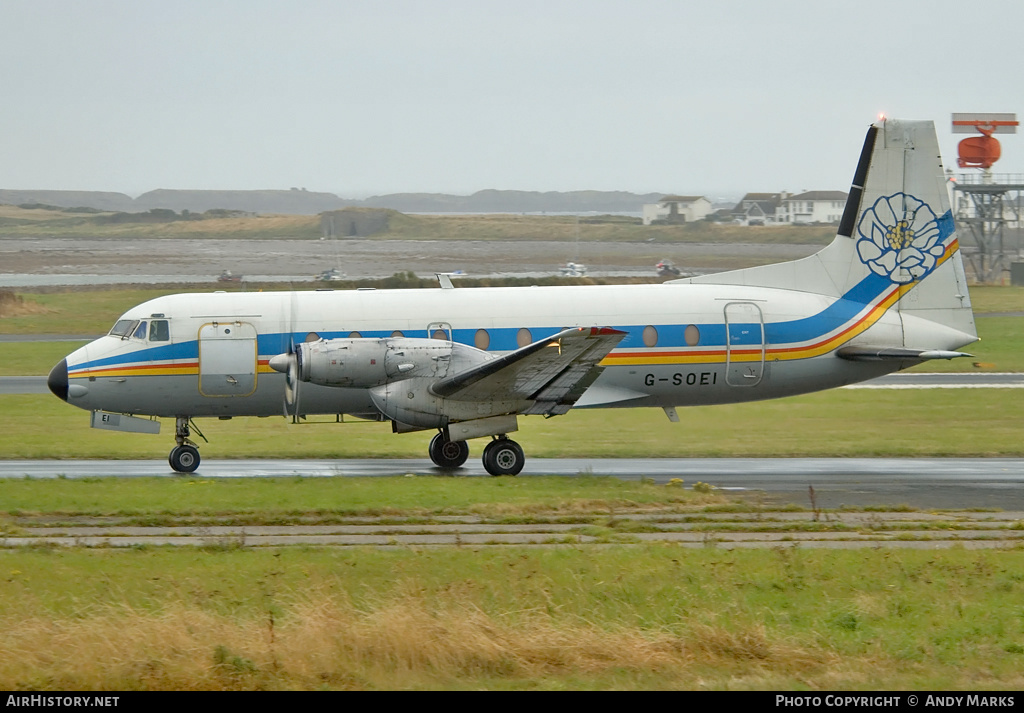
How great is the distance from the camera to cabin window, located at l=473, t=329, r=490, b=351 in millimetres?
23094

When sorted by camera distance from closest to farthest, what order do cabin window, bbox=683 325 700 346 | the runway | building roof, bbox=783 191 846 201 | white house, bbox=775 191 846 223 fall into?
the runway, cabin window, bbox=683 325 700 346, white house, bbox=775 191 846 223, building roof, bbox=783 191 846 201

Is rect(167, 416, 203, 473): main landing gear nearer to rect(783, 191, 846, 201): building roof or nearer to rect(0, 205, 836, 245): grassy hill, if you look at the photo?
rect(0, 205, 836, 245): grassy hill

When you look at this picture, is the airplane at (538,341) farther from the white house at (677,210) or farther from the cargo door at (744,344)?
the white house at (677,210)

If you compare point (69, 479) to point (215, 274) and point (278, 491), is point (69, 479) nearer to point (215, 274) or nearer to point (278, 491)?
point (278, 491)

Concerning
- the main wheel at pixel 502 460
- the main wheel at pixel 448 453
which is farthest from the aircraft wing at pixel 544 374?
the main wheel at pixel 448 453

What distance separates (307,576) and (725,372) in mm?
12553

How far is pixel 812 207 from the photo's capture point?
433ft

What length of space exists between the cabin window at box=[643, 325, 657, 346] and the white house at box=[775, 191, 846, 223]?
337 feet

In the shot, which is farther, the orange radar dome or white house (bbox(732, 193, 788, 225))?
white house (bbox(732, 193, 788, 225))

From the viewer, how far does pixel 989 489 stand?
69.5ft

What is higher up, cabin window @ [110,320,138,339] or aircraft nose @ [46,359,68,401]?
cabin window @ [110,320,138,339]

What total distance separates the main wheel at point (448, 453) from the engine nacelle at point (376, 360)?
81.8 inches

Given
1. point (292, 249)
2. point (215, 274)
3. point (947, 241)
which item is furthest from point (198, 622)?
point (292, 249)

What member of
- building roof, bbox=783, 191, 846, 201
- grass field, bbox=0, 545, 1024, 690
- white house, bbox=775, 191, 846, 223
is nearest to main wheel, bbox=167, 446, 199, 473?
grass field, bbox=0, 545, 1024, 690
